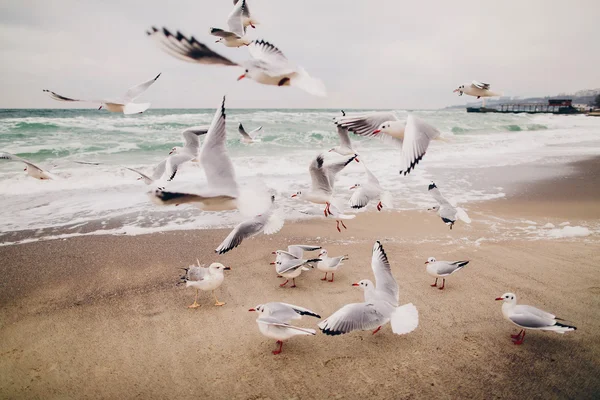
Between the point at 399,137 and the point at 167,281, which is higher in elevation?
the point at 399,137

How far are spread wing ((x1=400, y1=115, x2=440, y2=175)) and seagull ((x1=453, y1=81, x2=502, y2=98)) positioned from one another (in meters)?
1.15

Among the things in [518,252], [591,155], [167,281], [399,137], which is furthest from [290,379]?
[591,155]

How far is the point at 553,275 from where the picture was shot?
422cm

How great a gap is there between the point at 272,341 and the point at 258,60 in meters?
2.31

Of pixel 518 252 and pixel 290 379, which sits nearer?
pixel 290 379

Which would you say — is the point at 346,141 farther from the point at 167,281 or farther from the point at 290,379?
the point at 167,281

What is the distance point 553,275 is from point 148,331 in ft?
13.7

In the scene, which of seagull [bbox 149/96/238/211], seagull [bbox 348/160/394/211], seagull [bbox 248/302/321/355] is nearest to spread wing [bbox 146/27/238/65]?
seagull [bbox 149/96/238/211]

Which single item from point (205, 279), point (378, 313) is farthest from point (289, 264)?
point (378, 313)

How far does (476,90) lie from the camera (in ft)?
10.6

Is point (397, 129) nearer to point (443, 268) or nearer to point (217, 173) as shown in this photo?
point (217, 173)

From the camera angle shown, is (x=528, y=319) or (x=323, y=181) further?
(x=323, y=181)

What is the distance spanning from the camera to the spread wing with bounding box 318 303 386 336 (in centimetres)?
263

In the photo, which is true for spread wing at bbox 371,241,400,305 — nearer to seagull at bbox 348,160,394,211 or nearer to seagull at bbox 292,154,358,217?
seagull at bbox 292,154,358,217
